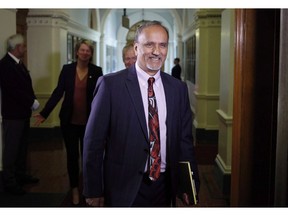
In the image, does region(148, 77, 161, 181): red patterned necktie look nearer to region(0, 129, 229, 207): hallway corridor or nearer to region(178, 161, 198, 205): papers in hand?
region(178, 161, 198, 205): papers in hand

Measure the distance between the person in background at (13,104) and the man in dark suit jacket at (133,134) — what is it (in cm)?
208

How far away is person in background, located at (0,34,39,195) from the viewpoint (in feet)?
13.1

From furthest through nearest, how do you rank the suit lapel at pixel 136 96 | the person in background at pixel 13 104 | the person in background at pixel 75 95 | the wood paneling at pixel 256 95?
the person in background at pixel 13 104 < the person in background at pixel 75 95 < the wood paneling at pixel 256 95 < the suit lapel at pixel 136 96

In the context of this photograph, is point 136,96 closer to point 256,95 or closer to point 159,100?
point 159,100

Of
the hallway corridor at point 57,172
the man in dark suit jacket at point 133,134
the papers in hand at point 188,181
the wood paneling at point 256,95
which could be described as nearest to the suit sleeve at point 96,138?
the man in dark suit jacket at point 133,134

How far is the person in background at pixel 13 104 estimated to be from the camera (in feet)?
13.1

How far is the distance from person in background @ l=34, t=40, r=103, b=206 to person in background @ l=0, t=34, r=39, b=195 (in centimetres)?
46

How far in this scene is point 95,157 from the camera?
7.10 feet

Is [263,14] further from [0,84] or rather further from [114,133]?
[0,84]

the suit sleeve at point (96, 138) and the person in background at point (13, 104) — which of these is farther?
the person in background at point (13, 104)

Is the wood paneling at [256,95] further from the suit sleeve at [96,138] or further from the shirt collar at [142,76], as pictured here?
the suit sleeve at [96,138]

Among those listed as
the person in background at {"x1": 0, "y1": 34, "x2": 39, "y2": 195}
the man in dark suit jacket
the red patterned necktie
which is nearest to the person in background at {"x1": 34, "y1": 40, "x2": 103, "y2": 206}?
the person in background at {"x1": 0, "y1": 34, "x2": 39, "y2": 195}

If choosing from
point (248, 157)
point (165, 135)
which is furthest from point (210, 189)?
point (165, 135)

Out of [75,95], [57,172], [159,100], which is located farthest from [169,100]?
[57,172]
